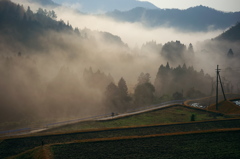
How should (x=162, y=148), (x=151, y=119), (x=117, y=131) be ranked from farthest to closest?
1. (x=151, y=119)
2. (x=117, y=131)
3. (x=162, y=148)

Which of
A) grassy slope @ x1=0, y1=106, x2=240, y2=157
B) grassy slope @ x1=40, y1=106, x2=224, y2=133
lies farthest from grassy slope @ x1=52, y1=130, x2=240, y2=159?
grassy slope @ x1=40, y1=106, x2=224, y2=133

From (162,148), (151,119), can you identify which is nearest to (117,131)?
(162,148)

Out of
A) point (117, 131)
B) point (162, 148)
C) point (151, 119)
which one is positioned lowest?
point (162, 148)

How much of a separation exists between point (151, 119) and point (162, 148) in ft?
82.7

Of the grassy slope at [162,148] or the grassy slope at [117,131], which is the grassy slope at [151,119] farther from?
the grassy slope at [162,148]

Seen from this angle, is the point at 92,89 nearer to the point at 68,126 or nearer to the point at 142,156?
the point at 68,126

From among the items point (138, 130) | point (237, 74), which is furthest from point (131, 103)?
point (237, 74)

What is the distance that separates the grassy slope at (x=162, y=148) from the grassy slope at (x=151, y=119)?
1710cm

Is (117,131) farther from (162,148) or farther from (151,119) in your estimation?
(151,119)

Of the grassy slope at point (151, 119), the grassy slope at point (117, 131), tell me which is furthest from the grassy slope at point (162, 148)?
the grassy slope at point (151, 119)

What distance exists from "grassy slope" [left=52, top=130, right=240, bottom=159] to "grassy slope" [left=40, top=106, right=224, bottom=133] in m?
17.1

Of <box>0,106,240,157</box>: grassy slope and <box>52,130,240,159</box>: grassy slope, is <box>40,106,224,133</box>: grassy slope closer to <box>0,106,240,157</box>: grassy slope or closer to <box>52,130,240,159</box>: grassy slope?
<box>0,106,240,157</box>: grassy slope

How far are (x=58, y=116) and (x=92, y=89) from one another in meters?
23.5

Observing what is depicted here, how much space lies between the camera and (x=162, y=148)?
3306 centimetres
